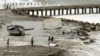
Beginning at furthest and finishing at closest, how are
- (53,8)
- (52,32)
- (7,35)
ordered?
1. (53,8)
2. (52,32)
3. (7,35)

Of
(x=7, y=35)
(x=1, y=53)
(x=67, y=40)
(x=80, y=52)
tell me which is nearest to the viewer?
(x=1, y=53)

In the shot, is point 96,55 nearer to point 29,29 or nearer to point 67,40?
point 67,40

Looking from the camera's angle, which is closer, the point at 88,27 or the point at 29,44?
the point at 29,44

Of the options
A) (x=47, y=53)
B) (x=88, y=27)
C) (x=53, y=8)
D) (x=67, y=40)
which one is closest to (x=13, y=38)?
(x=67, y=40)

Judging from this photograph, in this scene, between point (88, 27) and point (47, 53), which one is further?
point (88, 27)

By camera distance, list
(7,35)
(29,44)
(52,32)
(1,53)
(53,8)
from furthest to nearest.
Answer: (53,8) < (52,32) < (7,35) < (29,44) < (1,53)

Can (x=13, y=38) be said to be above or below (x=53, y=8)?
below

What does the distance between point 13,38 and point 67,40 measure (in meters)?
8.12

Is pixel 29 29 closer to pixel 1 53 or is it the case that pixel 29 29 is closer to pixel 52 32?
pixel 52 32

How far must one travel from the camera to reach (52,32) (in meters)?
55.7

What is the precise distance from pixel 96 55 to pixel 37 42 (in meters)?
9.78

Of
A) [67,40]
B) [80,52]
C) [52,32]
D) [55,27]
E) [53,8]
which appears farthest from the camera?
[53,8]

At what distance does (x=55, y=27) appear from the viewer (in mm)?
60188

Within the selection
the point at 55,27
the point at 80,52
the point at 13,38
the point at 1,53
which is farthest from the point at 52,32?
the point at 1,53
